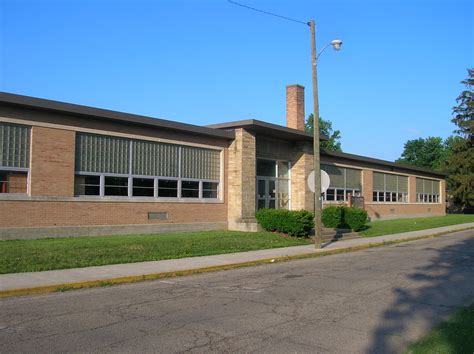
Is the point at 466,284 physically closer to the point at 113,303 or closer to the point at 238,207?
the point at 113,303

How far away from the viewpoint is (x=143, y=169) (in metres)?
20.2

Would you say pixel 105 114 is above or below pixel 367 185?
above

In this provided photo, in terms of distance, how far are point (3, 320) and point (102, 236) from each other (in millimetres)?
10945

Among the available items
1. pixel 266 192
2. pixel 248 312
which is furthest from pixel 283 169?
pixel 248 312

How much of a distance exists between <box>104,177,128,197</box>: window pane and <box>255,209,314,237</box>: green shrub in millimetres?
6172

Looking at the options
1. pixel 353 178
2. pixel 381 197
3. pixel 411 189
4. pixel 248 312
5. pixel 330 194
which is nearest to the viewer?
pixel 248 312

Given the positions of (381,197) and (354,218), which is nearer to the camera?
(354,218)

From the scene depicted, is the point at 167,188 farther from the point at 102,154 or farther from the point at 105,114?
the point at 105,114

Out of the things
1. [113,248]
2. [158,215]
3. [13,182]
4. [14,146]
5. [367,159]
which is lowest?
[113,248]

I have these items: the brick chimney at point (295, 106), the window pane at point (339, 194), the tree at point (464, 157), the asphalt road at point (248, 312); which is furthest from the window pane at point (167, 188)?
the tree at point (464, 157)

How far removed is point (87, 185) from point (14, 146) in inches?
117

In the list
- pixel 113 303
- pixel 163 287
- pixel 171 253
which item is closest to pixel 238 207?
pixel 171 253

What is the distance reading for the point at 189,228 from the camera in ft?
71.1

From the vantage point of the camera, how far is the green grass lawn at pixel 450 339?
557cm
